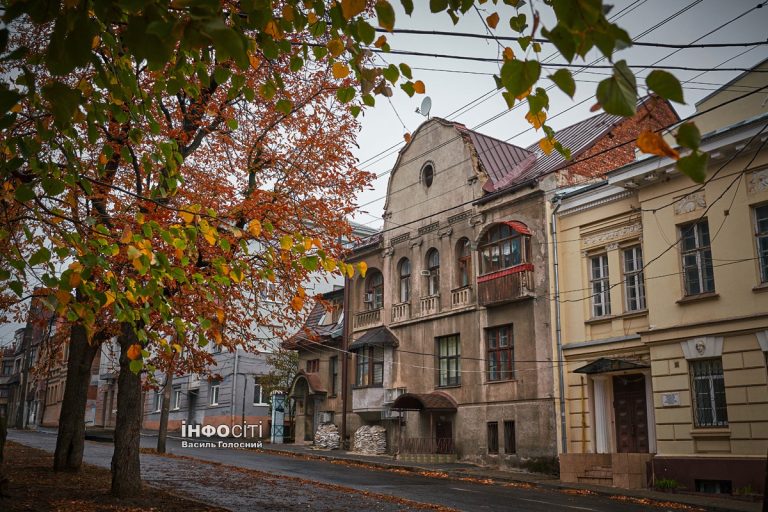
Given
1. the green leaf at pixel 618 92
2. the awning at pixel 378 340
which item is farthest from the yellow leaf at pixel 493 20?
the awning at pixel 378 340

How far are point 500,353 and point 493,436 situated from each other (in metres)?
3.25

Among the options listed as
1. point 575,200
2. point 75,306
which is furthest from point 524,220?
point 75,306

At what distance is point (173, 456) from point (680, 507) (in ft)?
63.4

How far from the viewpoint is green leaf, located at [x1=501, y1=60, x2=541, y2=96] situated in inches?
152

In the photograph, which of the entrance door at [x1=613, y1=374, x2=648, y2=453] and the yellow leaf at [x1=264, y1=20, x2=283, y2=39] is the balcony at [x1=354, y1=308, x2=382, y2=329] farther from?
the yellow leaf at [x1=264, y1=20, x2=283, y2=39]

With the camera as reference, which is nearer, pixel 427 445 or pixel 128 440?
pixel 128 440

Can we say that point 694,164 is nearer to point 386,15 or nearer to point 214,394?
point 386,15

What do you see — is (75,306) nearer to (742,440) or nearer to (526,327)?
(742,440)

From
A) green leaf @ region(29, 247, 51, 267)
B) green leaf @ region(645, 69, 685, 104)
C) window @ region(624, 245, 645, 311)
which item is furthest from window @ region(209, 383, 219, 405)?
green leaf @ region(645, 69, 685, 104)

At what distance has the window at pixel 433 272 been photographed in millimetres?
32000

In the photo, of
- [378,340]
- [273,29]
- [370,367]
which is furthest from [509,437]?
[273,29]

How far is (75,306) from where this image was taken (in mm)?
7320

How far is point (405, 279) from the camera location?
112 feet

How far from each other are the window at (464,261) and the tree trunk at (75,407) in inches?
650
